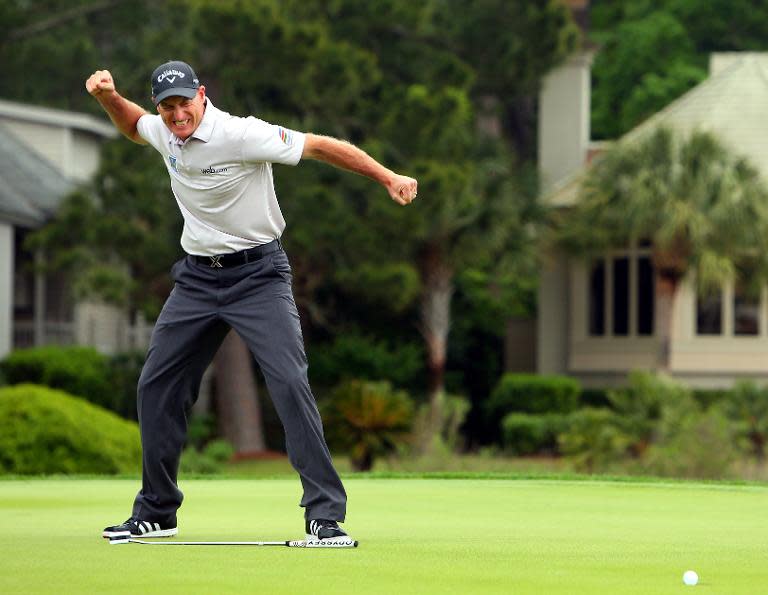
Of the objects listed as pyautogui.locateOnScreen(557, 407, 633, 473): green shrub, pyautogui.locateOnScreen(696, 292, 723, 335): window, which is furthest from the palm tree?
pyautogui.locateOnScreen(557, 407, 633, 473): green shrub

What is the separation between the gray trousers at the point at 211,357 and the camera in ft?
24.8

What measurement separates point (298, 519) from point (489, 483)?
10.6ft

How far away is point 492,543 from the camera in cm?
751

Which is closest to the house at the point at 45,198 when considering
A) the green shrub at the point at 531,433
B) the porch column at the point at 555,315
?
the green shrub at the point at 531,433

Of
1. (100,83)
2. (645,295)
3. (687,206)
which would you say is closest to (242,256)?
(100,83)

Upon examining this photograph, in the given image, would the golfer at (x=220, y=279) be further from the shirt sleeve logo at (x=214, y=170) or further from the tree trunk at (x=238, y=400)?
the tree trunk at (x=238, y=400)

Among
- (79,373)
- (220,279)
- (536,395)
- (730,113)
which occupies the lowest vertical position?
(536,395)

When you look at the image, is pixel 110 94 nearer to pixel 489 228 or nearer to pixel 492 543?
pixel 492 543

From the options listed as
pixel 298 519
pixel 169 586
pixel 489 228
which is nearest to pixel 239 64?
pixel 489 228

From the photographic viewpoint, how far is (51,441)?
58.2ft

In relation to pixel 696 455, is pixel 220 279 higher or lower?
higher

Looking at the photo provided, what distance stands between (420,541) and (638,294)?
2880 cm

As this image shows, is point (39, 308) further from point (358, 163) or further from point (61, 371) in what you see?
point (358, 163)

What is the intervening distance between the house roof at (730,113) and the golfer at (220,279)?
27.5m
